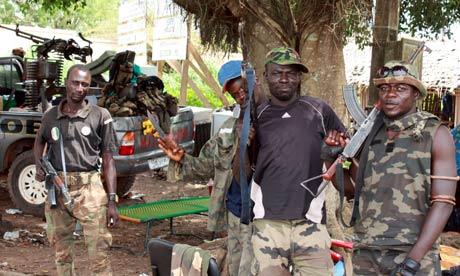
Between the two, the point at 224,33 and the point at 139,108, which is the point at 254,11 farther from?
the point at 139,108

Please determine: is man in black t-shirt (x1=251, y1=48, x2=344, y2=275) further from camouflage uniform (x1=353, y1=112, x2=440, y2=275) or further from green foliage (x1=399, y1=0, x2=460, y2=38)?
green foliage (x1=399, y1=0, x2=460, y2=38)

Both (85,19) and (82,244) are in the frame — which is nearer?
(82,244)

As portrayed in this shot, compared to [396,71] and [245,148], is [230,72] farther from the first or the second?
[396,71]

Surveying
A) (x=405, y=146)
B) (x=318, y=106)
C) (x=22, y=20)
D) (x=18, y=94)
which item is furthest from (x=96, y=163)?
(x=22, y=20)

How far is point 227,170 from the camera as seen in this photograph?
4203mm

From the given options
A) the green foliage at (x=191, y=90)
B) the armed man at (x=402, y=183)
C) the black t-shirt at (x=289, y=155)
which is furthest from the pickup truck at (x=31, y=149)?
the green foliage at (x=191, y=90)

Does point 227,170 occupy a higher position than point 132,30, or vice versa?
point 132,30

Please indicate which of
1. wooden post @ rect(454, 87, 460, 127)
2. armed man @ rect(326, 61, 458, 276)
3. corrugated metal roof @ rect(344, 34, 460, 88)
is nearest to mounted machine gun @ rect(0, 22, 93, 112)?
armed man @ rect(326, 61, 458, 276)

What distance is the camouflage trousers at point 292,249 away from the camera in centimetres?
336

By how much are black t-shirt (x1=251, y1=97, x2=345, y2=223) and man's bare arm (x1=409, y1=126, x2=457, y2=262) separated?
28.5 inches

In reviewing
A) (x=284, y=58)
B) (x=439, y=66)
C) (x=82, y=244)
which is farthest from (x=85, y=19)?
(x=284, y=58)

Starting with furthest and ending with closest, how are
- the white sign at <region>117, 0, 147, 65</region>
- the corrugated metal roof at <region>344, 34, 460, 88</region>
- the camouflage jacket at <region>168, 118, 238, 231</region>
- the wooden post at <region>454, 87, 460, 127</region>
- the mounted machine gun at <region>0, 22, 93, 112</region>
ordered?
the corrugated metal roof at <region>344, 34, 460, 88</region>
the wooden post at <region>454, 87, 460, 127</region>
the white sign at <region>117, 0, 147, 65</region>
the mounted machine gun at <region>0, 22, 93, 112</region>
the camouflage jacket at <region>168, 118, 238, 231</region>

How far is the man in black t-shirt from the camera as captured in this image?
3.37m

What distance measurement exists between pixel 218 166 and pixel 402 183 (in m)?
1.60
